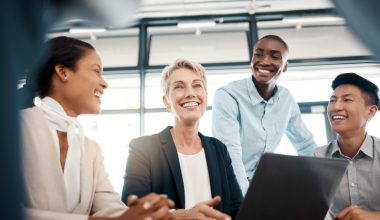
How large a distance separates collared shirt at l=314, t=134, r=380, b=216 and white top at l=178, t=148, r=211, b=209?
0.58m

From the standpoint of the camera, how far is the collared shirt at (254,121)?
2188 mm

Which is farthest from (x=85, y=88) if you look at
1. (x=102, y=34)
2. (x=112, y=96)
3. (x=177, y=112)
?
(x=102, y=34)

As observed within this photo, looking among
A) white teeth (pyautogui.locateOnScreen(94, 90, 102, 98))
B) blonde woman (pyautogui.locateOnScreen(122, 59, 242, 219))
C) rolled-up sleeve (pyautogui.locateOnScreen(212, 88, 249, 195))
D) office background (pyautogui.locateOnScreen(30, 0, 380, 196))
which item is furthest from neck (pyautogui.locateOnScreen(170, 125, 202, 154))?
office background (pyautogui.locateOnScreen(30, 0, 380, 196))

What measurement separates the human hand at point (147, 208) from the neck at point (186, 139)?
32.4 inches

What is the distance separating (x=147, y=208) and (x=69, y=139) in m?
0.45

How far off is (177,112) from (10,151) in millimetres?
1360

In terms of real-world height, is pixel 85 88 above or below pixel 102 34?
below

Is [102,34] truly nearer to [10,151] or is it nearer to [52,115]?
[52,115]

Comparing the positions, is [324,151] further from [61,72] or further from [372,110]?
[61,72]

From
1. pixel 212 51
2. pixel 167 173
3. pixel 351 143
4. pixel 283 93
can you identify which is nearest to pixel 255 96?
pixel 283 93

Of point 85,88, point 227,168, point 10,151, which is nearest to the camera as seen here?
point 10,151

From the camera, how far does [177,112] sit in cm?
180

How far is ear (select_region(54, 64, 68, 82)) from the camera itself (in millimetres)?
1316

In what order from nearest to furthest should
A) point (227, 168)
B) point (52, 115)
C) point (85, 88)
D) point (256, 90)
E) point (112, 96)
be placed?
point (52, 115)
point (85, 88)
point (227, 168)
point (256, 90)
point (112, 96)
